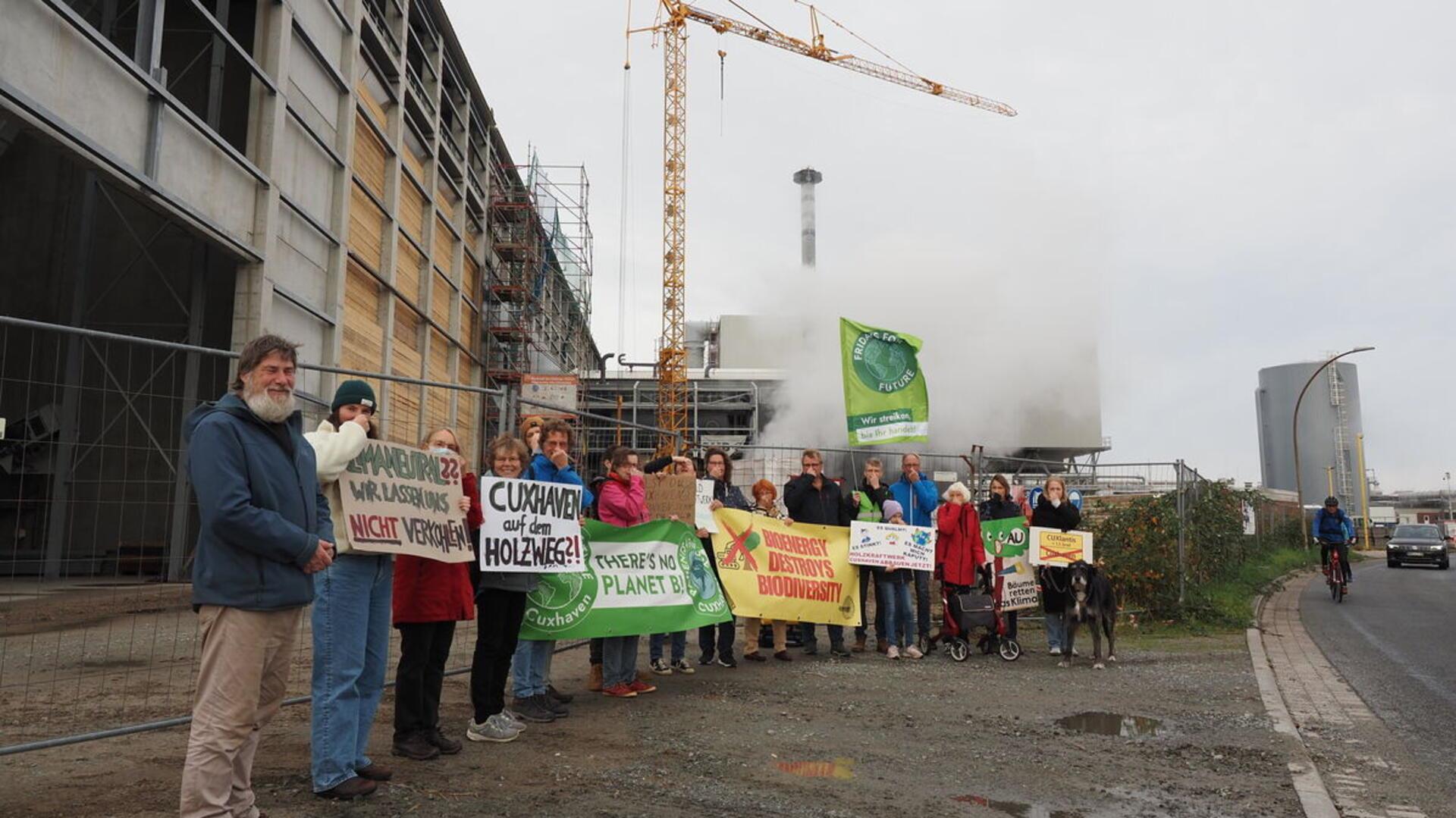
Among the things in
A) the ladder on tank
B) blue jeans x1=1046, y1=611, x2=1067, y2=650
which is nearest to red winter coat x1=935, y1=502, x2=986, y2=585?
blue jeans x1=1046, y1=611, x2=1067, y2=650

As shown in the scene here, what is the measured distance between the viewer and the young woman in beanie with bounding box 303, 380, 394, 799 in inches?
172

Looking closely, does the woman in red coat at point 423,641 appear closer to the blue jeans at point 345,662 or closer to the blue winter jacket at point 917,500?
the blue jeans at point 345,662

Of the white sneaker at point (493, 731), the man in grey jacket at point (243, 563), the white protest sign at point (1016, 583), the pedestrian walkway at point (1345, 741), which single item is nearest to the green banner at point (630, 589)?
the white sneaker at point (493, 731)

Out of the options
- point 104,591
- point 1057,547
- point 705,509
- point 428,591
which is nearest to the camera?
point 428,591

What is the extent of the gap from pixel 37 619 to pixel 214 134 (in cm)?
1172

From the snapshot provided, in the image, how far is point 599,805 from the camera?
4312 mm

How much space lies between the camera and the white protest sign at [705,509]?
8336 mm

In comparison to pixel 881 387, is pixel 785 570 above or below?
below

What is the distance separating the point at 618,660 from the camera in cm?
713

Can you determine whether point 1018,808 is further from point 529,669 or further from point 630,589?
point 630,589

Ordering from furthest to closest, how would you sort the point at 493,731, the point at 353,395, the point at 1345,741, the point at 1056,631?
the point at 1056,631 → the point at 1345,741 → the point at 493,731 → the point at 353,395

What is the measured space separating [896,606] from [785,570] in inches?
52.4

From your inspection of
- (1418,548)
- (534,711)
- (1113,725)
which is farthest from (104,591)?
(1418,548)

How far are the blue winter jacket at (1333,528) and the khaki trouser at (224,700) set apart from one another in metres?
17.4
